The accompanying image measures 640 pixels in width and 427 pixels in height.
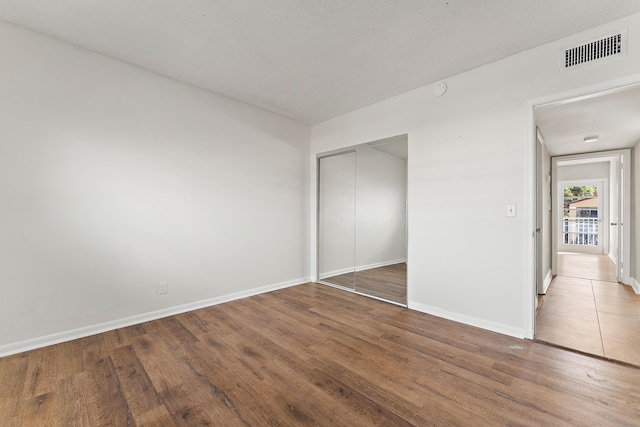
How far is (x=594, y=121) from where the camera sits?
10.8 feet

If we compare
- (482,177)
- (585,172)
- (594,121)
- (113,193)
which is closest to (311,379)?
(482,177)

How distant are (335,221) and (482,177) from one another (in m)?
2.30

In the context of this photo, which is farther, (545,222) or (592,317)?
(545,222)

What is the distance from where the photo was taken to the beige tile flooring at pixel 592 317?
7.50 ft

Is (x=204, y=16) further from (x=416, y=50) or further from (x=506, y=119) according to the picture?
(x=506, y=119)

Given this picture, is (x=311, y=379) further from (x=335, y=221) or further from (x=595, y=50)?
(x=595, y=50)

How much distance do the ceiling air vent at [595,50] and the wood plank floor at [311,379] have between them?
7.83 ft

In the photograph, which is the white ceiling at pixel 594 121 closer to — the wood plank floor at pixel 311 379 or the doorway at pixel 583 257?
the doorway at pixel 583 257

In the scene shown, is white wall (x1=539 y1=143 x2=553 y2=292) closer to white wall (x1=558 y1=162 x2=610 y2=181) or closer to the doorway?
the doorway

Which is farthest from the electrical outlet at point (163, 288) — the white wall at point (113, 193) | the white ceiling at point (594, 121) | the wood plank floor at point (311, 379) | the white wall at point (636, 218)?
the white wall at point (636, 218)

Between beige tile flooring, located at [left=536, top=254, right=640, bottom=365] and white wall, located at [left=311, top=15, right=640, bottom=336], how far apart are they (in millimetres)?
462

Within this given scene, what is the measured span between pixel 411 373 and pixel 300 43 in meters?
2.85

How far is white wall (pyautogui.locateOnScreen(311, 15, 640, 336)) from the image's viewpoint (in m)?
2.34

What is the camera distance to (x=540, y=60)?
2.36m
